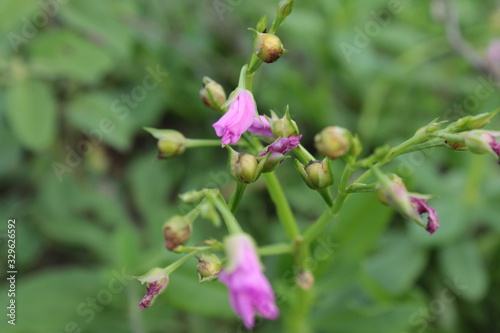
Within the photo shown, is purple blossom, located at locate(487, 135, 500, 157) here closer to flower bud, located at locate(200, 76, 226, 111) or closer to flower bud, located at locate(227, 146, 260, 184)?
flower bud, located at locate(227, 146, 260, 184)

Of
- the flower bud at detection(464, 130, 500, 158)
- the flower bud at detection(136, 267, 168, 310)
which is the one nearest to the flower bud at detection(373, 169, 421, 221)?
the flower bud at detection(464, 130, 500, 158)

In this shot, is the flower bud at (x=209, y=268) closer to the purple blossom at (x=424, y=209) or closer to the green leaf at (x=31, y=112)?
the purple blossom at (x=424, y=209)

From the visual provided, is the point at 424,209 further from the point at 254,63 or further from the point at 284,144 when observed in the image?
the point at 254,63

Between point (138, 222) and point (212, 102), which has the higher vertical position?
point (212, 102)

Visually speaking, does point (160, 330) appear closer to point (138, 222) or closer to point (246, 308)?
point (138, 222)

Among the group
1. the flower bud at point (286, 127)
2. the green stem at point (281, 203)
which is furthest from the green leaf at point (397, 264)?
the flower bud at point (286, 127)

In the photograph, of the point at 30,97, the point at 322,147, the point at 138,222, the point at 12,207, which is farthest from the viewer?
the point at 138,222

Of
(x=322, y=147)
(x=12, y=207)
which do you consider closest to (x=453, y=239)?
(x=322, y=147)
